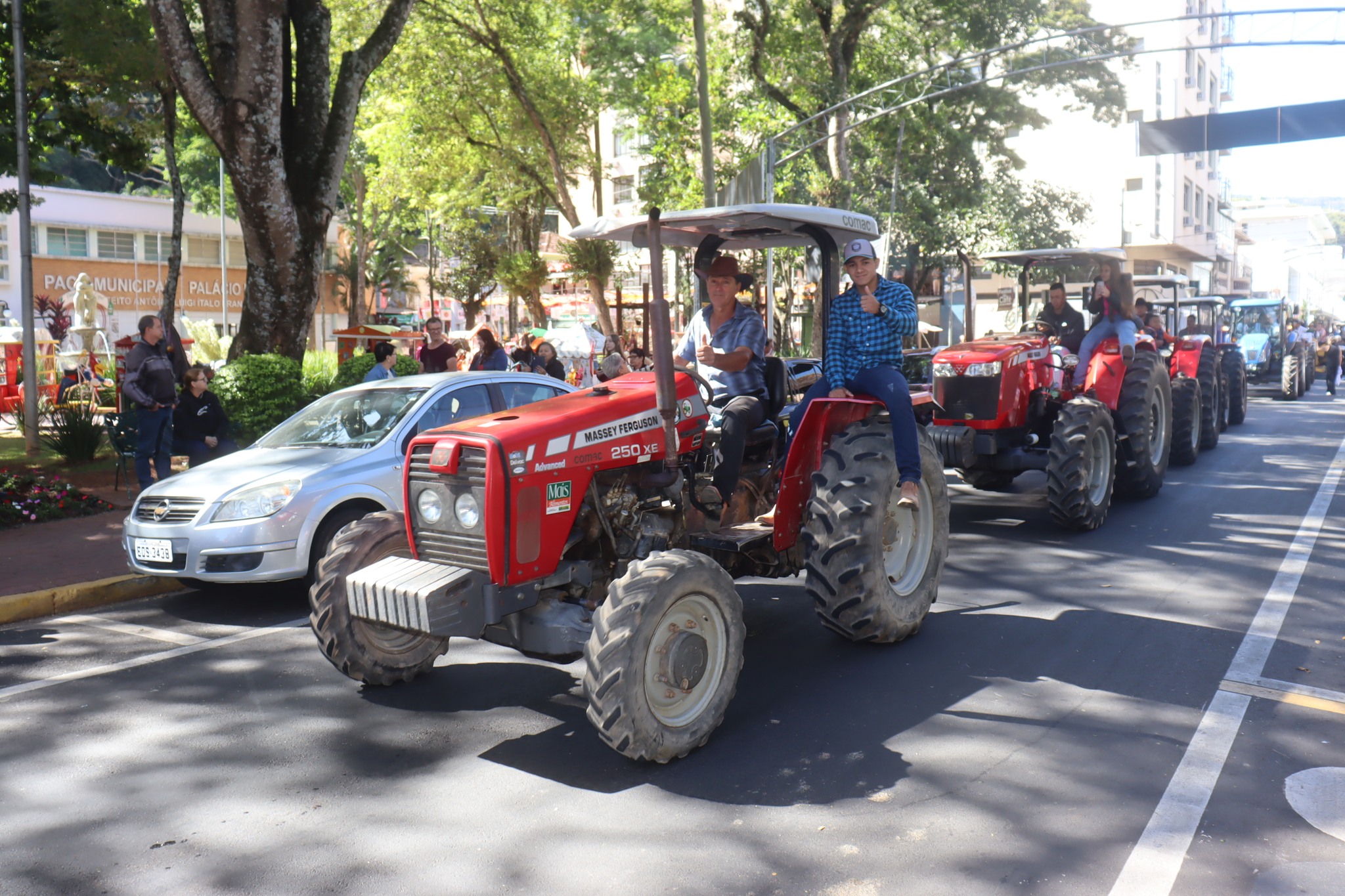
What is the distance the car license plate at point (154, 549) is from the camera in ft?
24.4

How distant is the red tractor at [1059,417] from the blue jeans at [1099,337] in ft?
0.32

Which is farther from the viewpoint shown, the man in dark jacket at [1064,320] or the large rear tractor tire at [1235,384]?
the large rear tractor tire at [1235,384]

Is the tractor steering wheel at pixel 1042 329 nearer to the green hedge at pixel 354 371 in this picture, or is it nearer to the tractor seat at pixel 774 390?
the tractor seat at pixel 774 390

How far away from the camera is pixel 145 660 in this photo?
655cm

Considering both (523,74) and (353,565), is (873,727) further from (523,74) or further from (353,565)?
(523,74)

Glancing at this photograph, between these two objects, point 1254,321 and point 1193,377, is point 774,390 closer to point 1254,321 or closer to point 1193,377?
point 1193,377

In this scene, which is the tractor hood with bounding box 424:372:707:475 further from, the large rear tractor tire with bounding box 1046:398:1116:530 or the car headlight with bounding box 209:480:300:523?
the large rear tractor tire with bounding box 1046:398:1116:530

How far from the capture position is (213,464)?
816cm

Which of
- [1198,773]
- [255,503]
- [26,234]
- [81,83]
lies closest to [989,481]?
[1198,773]

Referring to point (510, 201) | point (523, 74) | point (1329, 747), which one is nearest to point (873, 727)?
point (1329, 747)

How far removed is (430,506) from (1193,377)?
42.5 ft

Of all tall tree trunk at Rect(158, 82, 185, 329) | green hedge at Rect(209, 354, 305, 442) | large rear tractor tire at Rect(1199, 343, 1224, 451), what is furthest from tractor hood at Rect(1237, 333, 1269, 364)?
tall tree trunk at Rect(158, 82, 185, 329)

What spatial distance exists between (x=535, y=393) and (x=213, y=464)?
8.41 feet

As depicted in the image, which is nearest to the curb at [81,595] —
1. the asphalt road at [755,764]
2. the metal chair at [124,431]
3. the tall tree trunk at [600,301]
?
the asphalt road at [755,764]
